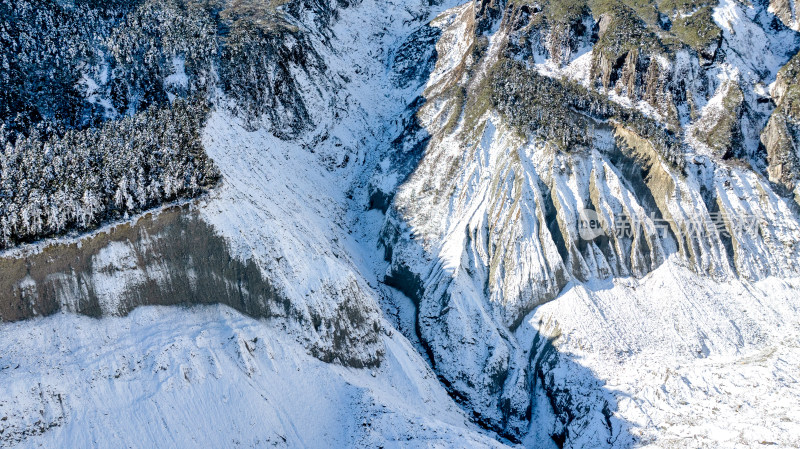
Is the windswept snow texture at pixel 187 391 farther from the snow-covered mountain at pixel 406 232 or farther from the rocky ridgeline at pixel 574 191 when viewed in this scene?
the rocky ridgeline at pixel 574 191

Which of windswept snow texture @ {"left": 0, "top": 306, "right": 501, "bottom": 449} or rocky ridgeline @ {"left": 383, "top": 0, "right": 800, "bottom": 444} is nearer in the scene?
windswept snow texture @ {"left": 0, "top": 306, "right": 501, "bottom": 449}

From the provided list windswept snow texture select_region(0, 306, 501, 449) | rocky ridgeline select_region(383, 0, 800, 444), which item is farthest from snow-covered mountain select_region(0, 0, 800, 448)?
rocky ridgeline select_region(383, 0, 800, 444)

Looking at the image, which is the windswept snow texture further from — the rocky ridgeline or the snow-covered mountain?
the rocky ridgeline

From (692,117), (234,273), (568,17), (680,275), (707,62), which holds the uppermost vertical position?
(568,17)

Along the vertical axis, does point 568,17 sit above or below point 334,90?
above

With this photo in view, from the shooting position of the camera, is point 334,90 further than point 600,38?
Yes

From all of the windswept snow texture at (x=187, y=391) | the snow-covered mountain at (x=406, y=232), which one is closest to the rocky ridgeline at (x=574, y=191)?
the snow-covered mountain at (x=406, y=232)

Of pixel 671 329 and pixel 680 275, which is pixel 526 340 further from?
pixel 680 275

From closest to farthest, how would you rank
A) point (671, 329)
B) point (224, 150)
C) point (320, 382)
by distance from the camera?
1. point (320, 382)
2. point (671, 329)
3. point (224, 150)

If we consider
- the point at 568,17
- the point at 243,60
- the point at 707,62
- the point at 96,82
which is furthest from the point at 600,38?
the point at 96,82
